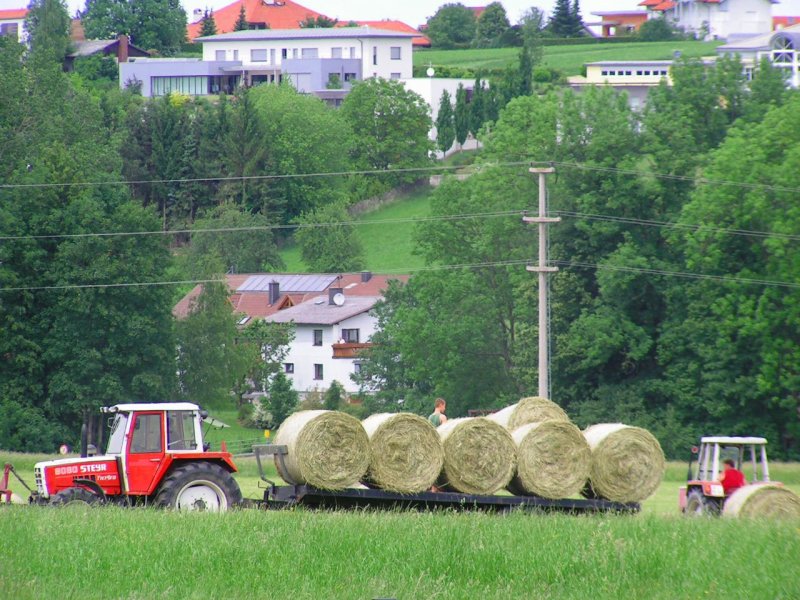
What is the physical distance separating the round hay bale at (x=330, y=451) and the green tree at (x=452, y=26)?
5521 inches

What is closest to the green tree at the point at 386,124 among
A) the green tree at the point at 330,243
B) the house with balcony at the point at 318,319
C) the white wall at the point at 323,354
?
the green tree at the point at 330,243

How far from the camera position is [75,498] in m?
19.5

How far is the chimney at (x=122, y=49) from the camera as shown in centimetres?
14038

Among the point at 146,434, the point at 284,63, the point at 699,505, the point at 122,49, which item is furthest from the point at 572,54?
the point at 146,434

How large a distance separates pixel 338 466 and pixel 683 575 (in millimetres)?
6290

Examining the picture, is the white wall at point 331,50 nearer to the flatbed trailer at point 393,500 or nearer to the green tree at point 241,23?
the green tree at point 241,23

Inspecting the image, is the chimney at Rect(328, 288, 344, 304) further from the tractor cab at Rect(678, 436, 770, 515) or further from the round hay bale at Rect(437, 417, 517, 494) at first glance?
the round hay bale at Rect(437, 417, 517, 494)

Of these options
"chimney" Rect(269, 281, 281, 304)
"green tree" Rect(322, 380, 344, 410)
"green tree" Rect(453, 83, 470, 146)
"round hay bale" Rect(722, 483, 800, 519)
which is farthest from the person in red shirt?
"green tree" Rect(453, 83, 470, 146)

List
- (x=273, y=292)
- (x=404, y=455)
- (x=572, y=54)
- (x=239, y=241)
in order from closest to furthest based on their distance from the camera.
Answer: (x=404, y=455) → (x=273, y=292) → (x=239, y=241) → (x=572, y=54)

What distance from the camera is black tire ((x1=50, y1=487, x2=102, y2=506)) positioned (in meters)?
19.4

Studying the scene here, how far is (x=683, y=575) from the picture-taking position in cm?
1395

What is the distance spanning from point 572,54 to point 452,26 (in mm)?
31517

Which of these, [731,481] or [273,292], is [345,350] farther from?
[731,481]

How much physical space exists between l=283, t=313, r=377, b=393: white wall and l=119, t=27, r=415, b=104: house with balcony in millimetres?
47786
